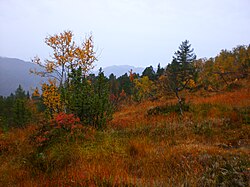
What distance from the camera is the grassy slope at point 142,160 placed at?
10.00 ft

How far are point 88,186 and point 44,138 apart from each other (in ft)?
8.12

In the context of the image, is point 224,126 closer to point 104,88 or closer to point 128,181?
point 104,88

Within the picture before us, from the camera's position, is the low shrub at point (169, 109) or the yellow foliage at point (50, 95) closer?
the low shrub at point (169, 109)

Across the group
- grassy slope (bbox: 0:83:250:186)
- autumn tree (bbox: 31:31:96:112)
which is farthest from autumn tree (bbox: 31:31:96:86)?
grassy slope (bbox: 0:83:250:186)

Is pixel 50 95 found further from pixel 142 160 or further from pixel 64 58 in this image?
pixel 142 160

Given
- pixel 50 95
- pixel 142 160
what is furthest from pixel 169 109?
pixel 50 95

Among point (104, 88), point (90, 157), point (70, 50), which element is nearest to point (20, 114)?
point (70, 50)

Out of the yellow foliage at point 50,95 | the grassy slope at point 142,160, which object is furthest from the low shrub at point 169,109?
the yellow foliage at point 50,95

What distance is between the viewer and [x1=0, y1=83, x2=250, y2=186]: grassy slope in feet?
10.00

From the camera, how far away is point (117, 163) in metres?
3.78

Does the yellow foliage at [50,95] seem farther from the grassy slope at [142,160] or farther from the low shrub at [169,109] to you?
the low shrub at [169,109]

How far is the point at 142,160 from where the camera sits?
403 cm

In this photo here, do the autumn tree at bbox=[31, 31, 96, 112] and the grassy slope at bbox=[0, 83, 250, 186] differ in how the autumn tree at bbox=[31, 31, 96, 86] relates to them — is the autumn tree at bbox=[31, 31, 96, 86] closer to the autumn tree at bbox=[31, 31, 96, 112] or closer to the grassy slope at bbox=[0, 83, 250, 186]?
the autumn tree at bbox=[31, 31, 96, 112]

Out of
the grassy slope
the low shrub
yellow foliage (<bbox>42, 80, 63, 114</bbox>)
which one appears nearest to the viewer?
the grassy slope
